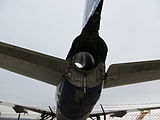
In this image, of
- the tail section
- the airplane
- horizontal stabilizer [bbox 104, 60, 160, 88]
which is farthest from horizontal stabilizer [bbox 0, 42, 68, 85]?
horizontal stabilizer [bbox 104, 60, 160, 88]

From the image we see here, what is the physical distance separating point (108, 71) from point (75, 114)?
1.57 meters

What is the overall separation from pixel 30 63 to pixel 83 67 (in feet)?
3.56

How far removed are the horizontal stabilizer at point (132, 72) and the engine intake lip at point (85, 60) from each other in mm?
389

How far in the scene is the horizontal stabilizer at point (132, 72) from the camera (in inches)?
185

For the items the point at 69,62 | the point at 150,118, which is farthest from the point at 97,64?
the point at 150,118

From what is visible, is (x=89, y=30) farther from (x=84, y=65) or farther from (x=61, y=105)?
(x=61, y=105)

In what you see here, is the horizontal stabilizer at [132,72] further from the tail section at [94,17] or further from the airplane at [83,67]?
the tail section at [94,17]

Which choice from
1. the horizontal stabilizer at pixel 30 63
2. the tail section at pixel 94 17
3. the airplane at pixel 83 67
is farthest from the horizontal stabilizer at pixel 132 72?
the horizontal stabilizer at pixel 30 63

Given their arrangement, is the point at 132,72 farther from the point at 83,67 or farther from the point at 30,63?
the point at 30,63

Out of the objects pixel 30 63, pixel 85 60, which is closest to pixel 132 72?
pixel 85 60

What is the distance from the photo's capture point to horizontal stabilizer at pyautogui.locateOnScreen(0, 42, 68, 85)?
4.34 m

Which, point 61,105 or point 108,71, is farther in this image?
point 61,105

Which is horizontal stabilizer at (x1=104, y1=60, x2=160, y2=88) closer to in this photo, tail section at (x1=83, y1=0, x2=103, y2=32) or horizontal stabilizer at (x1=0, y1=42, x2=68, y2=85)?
tail section at (x1=83, y1=0, x2=103, y2=32)

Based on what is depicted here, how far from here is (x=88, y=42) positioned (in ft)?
16.4
